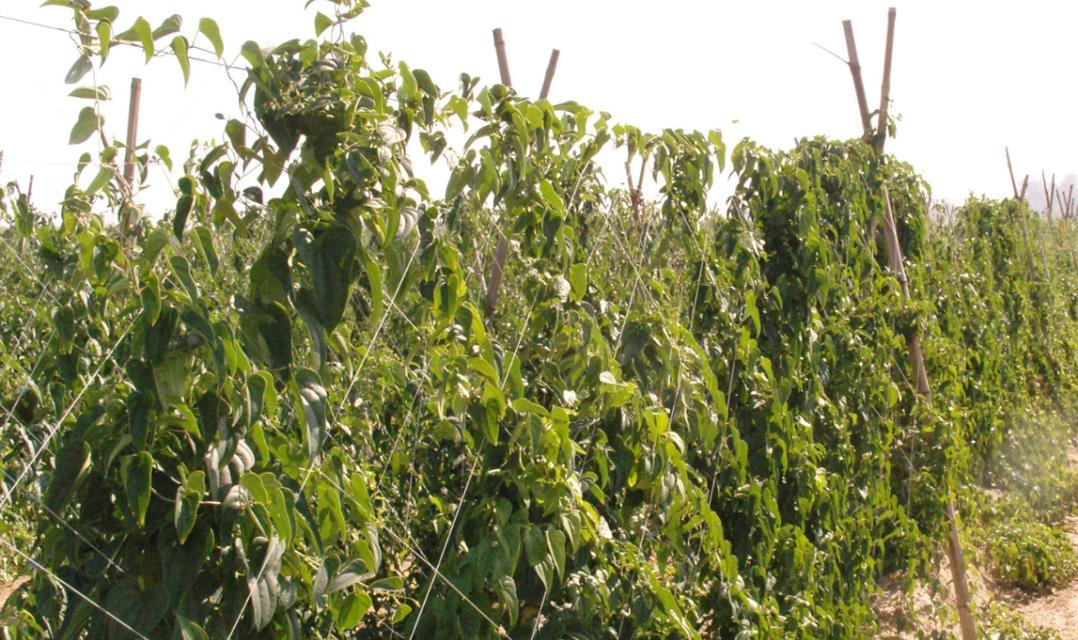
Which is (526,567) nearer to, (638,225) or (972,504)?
(638,225)

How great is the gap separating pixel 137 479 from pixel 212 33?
580 mm

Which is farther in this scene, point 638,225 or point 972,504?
point 972,504

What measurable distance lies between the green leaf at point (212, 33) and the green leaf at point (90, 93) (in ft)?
0.48

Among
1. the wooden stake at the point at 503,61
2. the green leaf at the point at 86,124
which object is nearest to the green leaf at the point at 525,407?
the green leaf at the point at 86,124

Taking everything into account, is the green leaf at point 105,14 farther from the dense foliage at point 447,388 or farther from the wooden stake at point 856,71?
the wooden stake at point 856,71

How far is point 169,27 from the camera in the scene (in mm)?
1473

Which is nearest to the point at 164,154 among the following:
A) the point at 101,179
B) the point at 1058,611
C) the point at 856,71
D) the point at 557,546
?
the point at 101,179

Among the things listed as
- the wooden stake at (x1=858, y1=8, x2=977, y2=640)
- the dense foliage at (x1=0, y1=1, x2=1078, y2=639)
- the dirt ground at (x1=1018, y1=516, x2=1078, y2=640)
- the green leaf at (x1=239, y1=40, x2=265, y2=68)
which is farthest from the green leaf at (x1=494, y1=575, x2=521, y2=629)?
the dirt ground at (x1=1018, y1=516, x2=1078, y2=640)

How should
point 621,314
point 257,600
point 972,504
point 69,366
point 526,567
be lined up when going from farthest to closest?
1. point 972,504
2. point 621,314
3. point 526,567
4. point 69,366
5. point 257,600

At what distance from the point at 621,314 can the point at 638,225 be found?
399mm

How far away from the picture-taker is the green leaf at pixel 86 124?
4.82 feet

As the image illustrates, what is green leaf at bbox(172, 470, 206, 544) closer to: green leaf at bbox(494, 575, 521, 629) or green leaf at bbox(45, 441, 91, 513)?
green leaf at bbox(45, 441, 91, 513)

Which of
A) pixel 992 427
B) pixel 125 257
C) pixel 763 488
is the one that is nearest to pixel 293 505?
pixel 125 257

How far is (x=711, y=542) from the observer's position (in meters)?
2.59
